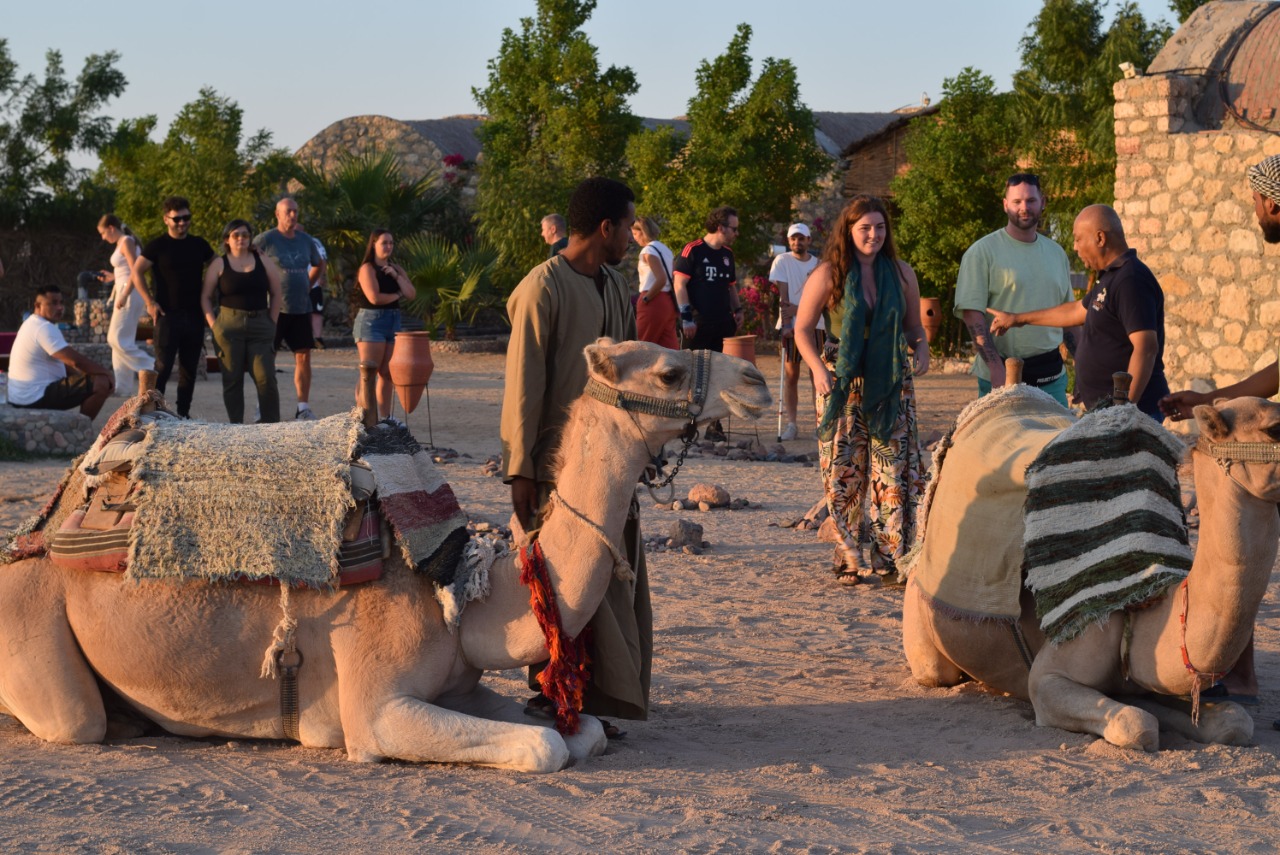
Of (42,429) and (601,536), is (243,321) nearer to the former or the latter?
(42,429)

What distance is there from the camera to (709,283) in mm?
13805

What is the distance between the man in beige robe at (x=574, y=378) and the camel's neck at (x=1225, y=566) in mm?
1786

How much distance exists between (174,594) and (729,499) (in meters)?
6.56

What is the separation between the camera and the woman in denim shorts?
1370 cm

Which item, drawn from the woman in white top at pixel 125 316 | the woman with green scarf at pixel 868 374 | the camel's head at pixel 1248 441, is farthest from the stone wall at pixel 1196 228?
the woman in white top at pixel 125 316

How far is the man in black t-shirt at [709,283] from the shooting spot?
1377 cm

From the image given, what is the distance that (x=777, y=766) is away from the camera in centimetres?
492

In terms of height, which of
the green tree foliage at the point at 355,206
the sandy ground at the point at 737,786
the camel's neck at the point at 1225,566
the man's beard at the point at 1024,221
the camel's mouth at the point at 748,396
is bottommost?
the sandy ground at the point at 737,786

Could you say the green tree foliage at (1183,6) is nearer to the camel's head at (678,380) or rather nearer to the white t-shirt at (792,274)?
the white t-shirt at (792,274)

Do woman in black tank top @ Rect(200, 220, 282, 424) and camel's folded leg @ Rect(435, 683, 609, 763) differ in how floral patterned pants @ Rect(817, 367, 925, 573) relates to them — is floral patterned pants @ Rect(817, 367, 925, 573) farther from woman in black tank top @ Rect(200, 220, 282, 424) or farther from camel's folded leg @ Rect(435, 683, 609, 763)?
woman in black tank top @ Rect(200, 220, 282, 424)

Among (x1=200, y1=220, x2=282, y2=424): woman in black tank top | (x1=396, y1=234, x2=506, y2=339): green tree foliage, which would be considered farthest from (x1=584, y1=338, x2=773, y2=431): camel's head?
(x1=396, y1=234, x2=506, y2=339): green tree foliage

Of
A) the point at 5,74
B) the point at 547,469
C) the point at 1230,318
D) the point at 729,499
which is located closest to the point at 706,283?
the point at 729,499

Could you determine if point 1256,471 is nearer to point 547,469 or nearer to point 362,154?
point 547,469

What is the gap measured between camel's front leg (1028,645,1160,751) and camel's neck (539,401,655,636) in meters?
1.69
